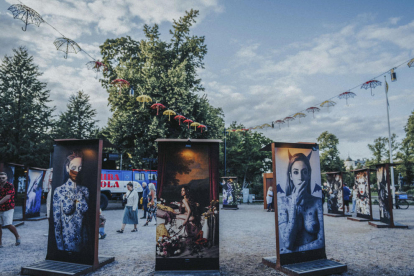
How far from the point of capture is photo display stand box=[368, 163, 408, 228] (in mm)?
11273

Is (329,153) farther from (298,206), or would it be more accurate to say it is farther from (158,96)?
(298,206)

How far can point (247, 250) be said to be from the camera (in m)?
7.50

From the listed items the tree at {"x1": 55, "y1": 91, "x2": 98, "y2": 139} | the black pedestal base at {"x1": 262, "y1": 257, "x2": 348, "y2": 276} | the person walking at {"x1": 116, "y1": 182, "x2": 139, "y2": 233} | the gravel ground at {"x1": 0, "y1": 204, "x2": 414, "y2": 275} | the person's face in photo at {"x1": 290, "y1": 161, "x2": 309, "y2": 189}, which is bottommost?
the gravel ground at {"x1": 0, "y1": 204, "x2": 414, "y2": 275}

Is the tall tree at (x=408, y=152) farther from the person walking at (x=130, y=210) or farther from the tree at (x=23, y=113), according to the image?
the tree at (x=23, y=113)

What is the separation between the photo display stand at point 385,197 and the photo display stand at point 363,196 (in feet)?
4.82

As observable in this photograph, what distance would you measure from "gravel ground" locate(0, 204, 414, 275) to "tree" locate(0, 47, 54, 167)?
14172 mm

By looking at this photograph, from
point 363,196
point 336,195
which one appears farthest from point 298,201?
point 336,195

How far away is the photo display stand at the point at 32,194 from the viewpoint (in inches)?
532

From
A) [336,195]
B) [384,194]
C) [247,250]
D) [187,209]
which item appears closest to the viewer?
[187,209]

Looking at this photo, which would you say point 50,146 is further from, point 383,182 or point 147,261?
point 383,182

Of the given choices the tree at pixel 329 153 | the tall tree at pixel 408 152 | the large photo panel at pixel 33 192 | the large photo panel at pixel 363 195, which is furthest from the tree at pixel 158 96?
the tree at pixel 329 153

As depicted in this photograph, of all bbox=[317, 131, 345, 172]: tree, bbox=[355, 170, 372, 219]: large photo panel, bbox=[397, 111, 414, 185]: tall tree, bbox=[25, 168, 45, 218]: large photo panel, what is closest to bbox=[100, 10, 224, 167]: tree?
bbox=[25, 168, 45, 218]: large photo panel

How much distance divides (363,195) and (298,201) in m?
9.83

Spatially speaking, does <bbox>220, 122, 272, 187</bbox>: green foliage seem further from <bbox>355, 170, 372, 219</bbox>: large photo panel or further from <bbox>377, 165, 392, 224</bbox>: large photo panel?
<bbox>377, 165, 392, 224</bbox>: large photo panel
